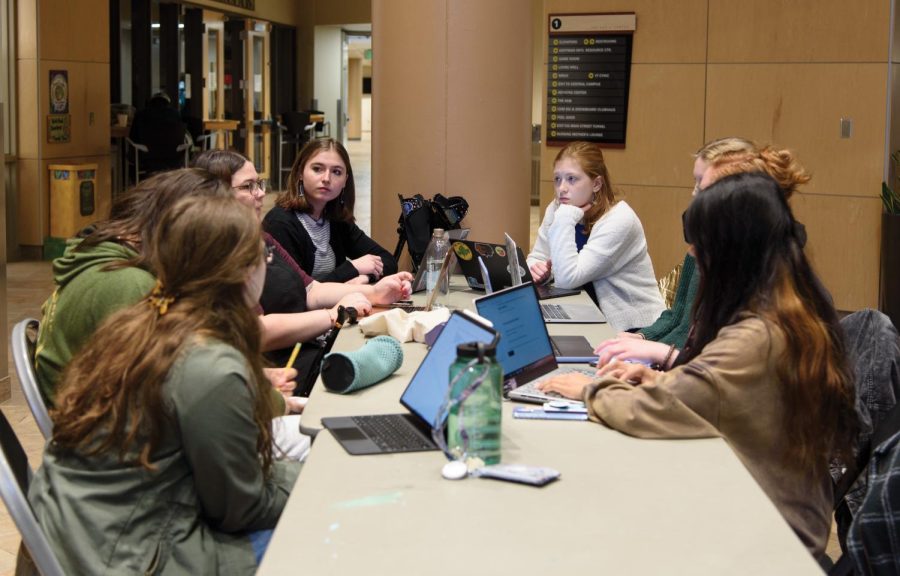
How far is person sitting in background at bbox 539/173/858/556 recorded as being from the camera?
7.66ft

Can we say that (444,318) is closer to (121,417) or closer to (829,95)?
(121,417)

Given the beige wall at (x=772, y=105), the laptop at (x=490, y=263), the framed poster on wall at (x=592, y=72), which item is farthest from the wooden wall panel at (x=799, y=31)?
the laptop at (x=490, y=263)

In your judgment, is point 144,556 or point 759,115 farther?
point 759,115

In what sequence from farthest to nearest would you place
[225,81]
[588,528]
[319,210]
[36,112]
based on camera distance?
1. [225,81]
2. [36,112]
3. [319,210]
4. [588,528]

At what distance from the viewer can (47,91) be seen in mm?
10422

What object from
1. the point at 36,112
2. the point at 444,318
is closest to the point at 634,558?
the point at 444,318

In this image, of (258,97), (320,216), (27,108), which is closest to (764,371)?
(320,216)

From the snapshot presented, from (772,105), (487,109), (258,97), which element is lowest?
(487,109)

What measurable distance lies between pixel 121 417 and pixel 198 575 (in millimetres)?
314

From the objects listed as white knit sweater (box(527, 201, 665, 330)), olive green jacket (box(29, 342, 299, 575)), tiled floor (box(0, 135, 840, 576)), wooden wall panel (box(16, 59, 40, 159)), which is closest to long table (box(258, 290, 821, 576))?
olive green jacket (box(29, 342, 299, 575))

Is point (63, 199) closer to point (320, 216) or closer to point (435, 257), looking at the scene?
point (320, 216)

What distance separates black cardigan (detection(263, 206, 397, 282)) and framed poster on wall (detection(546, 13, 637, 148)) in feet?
9.66

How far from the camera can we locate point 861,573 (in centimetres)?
230

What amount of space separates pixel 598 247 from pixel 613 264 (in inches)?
4.9
